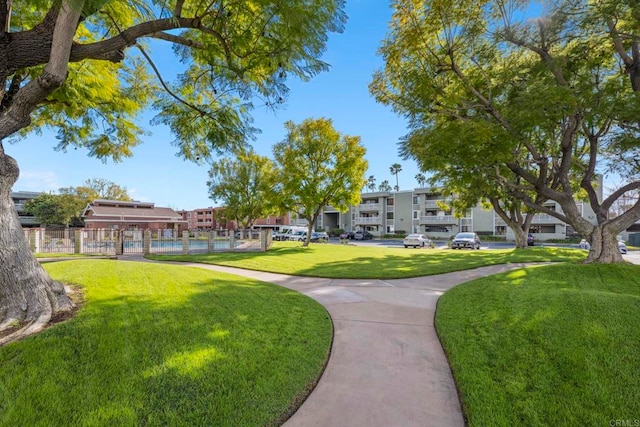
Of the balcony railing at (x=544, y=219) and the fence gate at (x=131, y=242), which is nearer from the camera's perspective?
the fence gate at (x=131, y=242)

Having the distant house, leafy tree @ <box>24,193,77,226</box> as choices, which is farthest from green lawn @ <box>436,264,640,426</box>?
leafy tree @ <box>24,193,77,226</box>

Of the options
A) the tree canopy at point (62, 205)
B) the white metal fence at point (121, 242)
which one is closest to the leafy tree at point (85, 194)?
the tree canopy at point (62, 205)

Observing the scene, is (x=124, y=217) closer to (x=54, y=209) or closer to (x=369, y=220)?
(x=54, y=209)

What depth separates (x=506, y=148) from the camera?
34.0ft

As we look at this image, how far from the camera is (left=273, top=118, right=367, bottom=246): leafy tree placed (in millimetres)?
23062

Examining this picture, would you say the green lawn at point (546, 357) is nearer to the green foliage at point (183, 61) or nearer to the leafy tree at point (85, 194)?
the green foliage at point (183, 61)

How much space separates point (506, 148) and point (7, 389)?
12706 mm

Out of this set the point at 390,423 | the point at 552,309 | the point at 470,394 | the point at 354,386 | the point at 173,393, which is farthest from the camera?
the point at 552,309

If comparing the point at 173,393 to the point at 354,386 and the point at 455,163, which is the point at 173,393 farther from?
the point at 455,163

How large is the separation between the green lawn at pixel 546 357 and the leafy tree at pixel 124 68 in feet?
15.7

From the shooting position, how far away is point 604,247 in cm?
1082

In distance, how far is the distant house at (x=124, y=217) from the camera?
36344mm

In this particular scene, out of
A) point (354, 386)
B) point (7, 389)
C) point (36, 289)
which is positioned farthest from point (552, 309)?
point (36, 289)

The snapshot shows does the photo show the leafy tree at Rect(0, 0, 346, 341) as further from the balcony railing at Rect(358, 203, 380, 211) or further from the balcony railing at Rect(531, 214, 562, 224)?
the balcony railing at Rect(358, 203, 380, 211)
